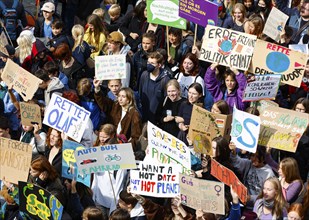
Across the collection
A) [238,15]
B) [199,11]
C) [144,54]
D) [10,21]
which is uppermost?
[199,11]

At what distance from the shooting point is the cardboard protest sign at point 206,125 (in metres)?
12.5

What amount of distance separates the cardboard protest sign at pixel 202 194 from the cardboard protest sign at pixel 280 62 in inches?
123

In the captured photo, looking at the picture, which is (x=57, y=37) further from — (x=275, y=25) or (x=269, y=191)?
(x=269, y=191)

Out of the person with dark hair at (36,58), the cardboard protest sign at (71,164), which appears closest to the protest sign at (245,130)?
the cardboard protest sign at (71,164)

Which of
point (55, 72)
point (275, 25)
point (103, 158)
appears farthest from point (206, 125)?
point (275, 25)

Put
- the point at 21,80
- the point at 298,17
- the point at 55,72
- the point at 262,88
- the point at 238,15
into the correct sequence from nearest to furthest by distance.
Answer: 1. the point at 262,88
2. the point at 21,80
3. the point at 55,72
4. the point at 238,15
5. the point at 298,17

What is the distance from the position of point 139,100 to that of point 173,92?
0.80 meters

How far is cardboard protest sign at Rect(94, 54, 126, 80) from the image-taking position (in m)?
14.2

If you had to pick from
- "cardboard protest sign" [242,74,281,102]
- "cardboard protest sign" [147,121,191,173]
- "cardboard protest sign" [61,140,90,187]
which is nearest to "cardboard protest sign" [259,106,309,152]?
"cardboard protest sign" [242,74,281,102]

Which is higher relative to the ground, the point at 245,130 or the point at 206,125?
the point at 245,130

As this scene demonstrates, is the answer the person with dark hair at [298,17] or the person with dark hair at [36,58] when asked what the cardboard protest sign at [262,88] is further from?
the person with dark hair at [36,58]

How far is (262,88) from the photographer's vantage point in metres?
13.1

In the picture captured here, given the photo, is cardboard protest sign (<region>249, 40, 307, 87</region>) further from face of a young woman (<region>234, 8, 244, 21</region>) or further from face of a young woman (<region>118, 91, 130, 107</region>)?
face of a young woman (<region>234, 8, 244, 21</region>)

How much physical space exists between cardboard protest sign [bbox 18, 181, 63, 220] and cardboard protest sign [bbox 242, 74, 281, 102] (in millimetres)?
3081
